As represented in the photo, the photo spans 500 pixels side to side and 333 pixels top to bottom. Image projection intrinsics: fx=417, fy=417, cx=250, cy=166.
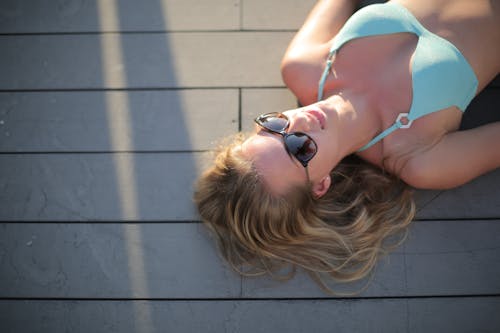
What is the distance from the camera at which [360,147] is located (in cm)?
172

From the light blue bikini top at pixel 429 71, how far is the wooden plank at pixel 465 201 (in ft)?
1.11

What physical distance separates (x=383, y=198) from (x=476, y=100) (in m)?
0.71

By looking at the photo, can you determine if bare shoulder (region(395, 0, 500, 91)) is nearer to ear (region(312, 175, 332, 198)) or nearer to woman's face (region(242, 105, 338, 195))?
woman's face (region(242, 105, 338, 195))

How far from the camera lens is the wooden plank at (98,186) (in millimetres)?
1780

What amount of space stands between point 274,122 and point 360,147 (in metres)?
0.43

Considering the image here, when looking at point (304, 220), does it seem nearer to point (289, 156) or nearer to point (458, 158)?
point (289, 156)

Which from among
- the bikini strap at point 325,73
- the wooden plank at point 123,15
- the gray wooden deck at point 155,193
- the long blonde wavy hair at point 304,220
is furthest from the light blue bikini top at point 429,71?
the wooden plank at point 123,15

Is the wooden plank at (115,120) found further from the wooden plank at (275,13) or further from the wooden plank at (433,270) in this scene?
the wooden plank at (433,270)

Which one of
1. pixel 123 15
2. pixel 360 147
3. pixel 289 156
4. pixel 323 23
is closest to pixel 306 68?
pixel 323 23

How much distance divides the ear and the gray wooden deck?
0.34 m

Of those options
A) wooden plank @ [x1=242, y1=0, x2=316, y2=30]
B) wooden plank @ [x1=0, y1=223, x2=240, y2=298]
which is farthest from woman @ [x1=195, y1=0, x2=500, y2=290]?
wooden plank @ [x1=242, y1=0, x2=316, y2=30]

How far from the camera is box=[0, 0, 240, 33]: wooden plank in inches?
87.2

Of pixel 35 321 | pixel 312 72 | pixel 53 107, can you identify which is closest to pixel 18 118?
pixel 53 107

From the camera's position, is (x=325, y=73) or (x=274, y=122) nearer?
(x=274, y=122)
